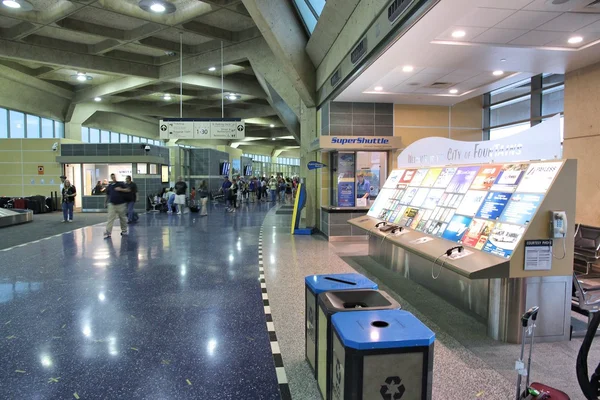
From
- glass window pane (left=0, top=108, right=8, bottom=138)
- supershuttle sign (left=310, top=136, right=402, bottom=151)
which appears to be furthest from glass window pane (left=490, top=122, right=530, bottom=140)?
glass window pane (left=0, top=108, right=8, bottom=138)

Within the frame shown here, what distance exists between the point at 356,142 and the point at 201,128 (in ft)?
18.2

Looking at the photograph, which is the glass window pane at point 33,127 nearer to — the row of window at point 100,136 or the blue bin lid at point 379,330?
the row of window at point 100,136

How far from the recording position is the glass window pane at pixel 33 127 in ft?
61.2

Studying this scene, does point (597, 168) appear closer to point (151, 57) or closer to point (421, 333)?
point (421, 333)

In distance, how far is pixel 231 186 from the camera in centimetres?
1783

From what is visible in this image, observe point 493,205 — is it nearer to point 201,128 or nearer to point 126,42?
point 201,128

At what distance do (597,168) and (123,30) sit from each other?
12.5 meters

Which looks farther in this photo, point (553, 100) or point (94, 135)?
point (94, 135)

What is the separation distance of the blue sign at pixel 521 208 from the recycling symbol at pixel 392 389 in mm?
2055

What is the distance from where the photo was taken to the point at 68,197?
1268cm

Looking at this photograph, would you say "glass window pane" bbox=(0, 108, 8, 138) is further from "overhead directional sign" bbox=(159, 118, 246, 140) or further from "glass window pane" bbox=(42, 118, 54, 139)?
"overhead directional sign" bbox=(159, 118, 246, 140)

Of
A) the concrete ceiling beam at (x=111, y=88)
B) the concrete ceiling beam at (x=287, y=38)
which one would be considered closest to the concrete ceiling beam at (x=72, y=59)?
the concrete ceiling beam at (x=111, y=88)

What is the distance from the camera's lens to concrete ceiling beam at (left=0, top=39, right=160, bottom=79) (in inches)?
A: 501

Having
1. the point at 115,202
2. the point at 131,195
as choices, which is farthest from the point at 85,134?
the point at 115,202
